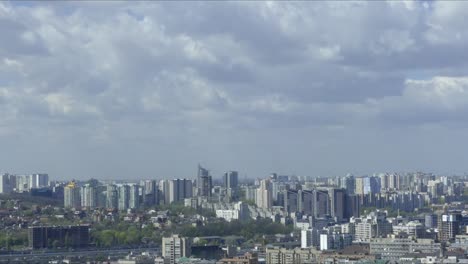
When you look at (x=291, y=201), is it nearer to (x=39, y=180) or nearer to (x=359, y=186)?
(x=359, y=186)

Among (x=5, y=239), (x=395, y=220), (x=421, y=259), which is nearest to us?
(x=421, y=259)

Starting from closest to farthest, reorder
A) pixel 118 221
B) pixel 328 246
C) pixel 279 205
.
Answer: pixel 328 246
pixel 118 221
pixel 279 205

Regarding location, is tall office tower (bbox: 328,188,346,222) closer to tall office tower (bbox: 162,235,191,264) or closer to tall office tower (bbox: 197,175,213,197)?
tall office tower (bbox: 197,175,213,197)

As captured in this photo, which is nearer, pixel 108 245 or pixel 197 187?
pixel 108 245

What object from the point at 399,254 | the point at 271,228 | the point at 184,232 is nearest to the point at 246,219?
the point at 271,228

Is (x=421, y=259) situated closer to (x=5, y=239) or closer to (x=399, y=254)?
(x=399, y=254)

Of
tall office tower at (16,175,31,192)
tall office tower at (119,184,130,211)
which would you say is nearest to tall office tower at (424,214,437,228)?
tall office tower at (119,184,130,211)
